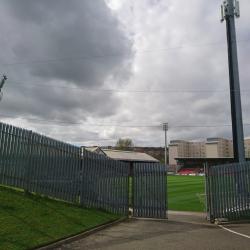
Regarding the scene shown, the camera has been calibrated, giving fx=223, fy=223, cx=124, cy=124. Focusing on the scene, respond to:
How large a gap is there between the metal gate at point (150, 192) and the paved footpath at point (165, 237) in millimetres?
817

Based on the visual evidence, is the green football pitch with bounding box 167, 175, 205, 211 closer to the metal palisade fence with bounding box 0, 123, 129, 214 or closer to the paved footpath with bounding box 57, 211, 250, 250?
the paved footpath with bounding box 57, 211, 250, 250

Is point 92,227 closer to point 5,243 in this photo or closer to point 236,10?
point 5,243

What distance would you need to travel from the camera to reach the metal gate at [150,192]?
28.7ft

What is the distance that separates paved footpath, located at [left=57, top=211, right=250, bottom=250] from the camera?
544 cm

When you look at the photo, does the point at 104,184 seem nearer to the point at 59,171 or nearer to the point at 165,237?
the point at 59,171

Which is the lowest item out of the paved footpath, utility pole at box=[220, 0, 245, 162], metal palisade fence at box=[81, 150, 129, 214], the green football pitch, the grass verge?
the green football pitch

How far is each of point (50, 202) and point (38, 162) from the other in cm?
144

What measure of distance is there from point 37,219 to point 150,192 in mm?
4406

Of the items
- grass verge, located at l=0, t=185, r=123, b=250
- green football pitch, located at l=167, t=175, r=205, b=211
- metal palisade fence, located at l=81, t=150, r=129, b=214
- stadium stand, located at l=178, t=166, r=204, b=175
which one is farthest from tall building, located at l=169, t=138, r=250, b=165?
grass verge, located at l=0, t=185, r=123, b=250

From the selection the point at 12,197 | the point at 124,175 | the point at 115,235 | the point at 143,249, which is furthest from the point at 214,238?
the point at 12,197

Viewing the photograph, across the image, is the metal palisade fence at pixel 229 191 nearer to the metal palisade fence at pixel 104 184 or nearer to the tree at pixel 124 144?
the metal palisade fence at pixel 104 184

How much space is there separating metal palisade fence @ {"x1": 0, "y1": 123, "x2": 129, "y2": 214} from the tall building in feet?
398

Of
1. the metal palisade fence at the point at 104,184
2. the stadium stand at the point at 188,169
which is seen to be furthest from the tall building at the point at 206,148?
the metal palisade fence at the point at 104,184

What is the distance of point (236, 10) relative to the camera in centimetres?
1205
